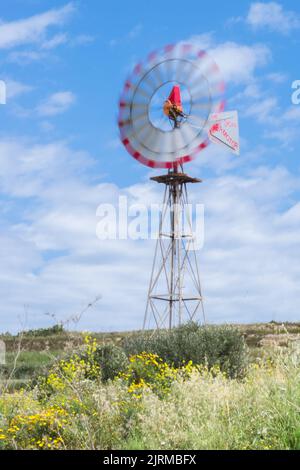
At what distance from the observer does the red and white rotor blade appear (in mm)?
31281

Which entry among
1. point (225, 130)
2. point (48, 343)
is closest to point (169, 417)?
point (225, 130)

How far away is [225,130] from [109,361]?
17.5 m

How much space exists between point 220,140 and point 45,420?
22530mm

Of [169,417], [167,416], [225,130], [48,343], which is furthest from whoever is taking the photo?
[48,343]

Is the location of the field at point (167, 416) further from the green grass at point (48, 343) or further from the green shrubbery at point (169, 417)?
the green grass at point (48, 343)

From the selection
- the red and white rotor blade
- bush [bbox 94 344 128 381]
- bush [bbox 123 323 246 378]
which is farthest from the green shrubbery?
the red and white rotor blade

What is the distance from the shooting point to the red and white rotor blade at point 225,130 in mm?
31281

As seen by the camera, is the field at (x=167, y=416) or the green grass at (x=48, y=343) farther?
the green grass at (x=48, y=343)

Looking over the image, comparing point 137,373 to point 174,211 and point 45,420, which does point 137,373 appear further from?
point 174,211

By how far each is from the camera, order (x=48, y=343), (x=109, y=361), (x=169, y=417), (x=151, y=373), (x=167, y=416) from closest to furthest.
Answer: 1. (x=169, y=417)
2. (x=167, y=416)
3. (x=151, y=373)
4. (x=109, y=361)
5. (x=48, y=343)

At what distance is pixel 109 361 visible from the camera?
16250mm

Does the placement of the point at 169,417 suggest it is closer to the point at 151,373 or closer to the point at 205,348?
the point at 151,373

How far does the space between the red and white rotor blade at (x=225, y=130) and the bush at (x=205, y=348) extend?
1320 centimetres

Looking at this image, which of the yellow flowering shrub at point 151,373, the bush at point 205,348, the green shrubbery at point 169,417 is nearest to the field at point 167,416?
the green shrubbery at point 169,417
